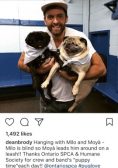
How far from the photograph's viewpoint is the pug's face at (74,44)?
54 centimetres

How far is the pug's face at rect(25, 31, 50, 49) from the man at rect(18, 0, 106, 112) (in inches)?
0.7

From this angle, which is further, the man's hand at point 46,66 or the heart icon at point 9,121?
the man's hand at point 46,66

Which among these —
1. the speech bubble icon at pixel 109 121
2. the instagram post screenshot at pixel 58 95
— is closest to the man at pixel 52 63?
the instagram post screenshot at pixel 58 95

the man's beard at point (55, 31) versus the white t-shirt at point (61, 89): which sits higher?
the man's beard at point (55, 31)

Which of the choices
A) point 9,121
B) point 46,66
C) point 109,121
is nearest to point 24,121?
point 9,121

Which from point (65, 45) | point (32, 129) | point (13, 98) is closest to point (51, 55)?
point (65, 45)

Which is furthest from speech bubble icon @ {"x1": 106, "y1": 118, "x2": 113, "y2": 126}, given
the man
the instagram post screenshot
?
the man

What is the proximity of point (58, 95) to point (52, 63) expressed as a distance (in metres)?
0.11

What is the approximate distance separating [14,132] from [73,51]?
12.7 inches

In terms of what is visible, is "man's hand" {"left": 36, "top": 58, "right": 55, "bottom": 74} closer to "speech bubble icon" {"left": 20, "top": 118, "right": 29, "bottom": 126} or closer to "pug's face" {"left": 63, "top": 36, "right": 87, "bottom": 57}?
"pug's face" {"left": 63, "top": 36, "right": 87, "bottom": 57}

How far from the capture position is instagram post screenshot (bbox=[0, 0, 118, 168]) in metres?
0.32

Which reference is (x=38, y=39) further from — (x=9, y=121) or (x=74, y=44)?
(x=9, y=121)

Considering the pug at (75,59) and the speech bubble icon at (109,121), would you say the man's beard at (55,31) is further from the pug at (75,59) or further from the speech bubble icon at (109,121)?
the speech bubble icon at (109,121)

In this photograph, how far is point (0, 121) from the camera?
32 cm
